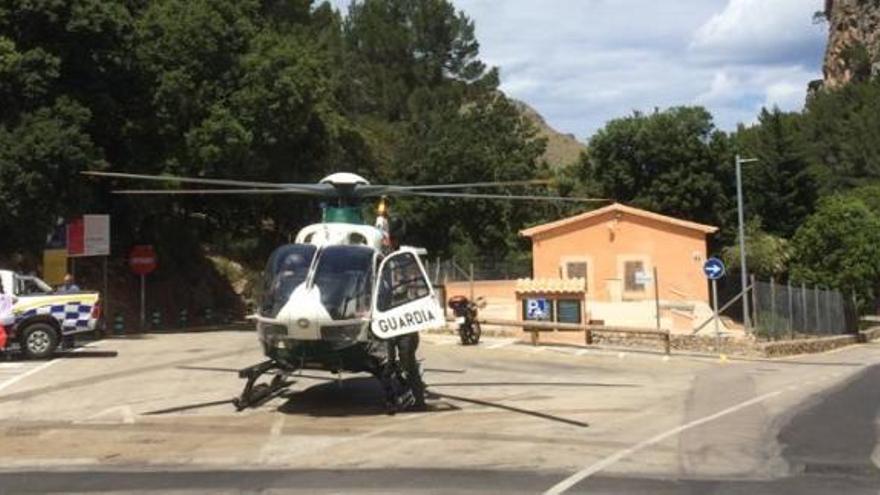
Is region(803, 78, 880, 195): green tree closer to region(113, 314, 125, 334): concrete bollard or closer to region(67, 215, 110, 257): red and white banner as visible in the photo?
region(113, 314, 125, 334): concrete bollard

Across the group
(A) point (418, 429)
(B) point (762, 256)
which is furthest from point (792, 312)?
(A) point (418, 429)

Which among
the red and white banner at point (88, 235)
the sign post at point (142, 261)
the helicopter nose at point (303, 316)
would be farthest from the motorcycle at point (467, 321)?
the helicopter nose at point (303, 316)

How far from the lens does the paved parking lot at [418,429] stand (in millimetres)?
10797

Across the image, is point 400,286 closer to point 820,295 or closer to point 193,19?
point 193,19

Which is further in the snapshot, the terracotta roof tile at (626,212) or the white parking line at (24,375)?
the terracotta roof tile at (626,212)

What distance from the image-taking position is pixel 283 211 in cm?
4662

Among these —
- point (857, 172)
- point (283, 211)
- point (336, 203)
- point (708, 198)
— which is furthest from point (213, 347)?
point (857, 172)

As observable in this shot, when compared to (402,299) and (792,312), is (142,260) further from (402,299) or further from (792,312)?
(402,299)

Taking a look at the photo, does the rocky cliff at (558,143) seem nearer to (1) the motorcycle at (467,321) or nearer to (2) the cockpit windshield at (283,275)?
(1) the motorcycle at (467,321)

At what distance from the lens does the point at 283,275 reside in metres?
16.2

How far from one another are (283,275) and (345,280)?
96 cm

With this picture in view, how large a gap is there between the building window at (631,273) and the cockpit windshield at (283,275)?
28580mm

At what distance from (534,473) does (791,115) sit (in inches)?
3252

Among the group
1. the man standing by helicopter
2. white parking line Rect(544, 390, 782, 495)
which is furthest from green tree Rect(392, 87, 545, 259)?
white parking line Rect(544, 390, 782, 495)
